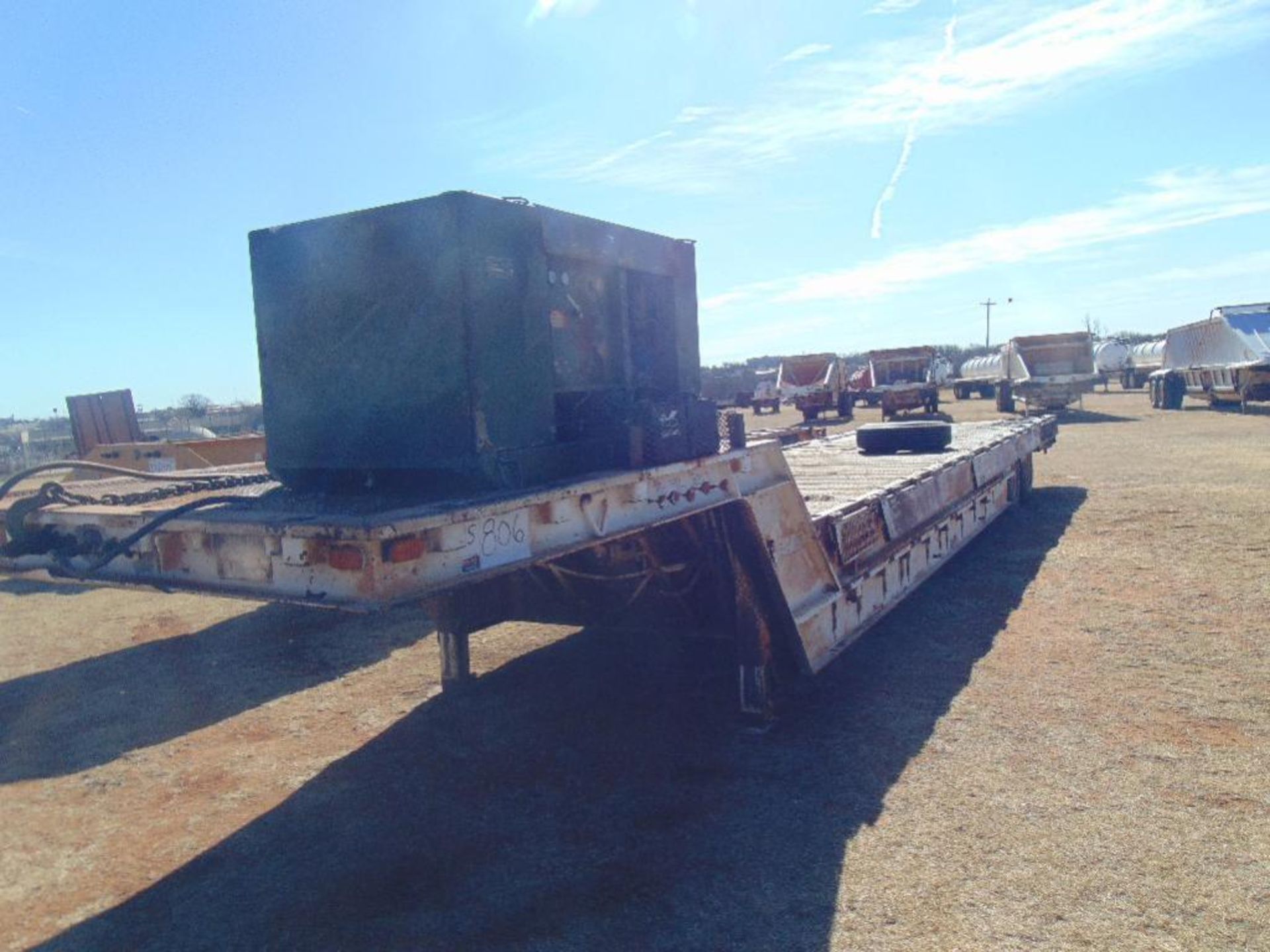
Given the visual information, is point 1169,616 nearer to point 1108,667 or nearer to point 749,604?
point 1108,667

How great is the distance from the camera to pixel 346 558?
100 inches

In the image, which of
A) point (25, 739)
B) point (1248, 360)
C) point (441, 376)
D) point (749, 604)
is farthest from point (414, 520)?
point (1248, 360)

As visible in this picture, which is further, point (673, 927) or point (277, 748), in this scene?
point (277, 748)

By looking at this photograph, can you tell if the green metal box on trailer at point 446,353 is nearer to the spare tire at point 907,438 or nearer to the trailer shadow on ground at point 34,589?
the spare tire at point 907,438

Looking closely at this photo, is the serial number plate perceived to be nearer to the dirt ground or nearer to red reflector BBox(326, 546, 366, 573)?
red reflector BBox(326, 546, 366, 573)

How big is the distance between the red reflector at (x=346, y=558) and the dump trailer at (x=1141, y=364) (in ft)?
123

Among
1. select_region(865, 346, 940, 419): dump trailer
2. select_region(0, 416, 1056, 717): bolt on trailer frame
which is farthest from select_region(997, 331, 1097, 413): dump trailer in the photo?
select_region(0, 416, 1056, 717): bolt on trailer frame

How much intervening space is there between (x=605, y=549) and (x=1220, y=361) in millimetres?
23976

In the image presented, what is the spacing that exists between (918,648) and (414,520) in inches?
168

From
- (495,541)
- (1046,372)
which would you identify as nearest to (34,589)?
(495,541)

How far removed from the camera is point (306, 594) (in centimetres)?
267

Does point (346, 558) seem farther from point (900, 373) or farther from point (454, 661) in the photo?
point (900, 373)

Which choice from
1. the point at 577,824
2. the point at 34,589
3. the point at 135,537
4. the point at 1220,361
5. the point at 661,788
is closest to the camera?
the point at 135,537

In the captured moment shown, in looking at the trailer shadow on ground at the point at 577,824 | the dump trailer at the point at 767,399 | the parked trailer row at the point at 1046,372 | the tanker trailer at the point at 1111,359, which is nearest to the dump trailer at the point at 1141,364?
the tanker trailer at the point at 1111,359
